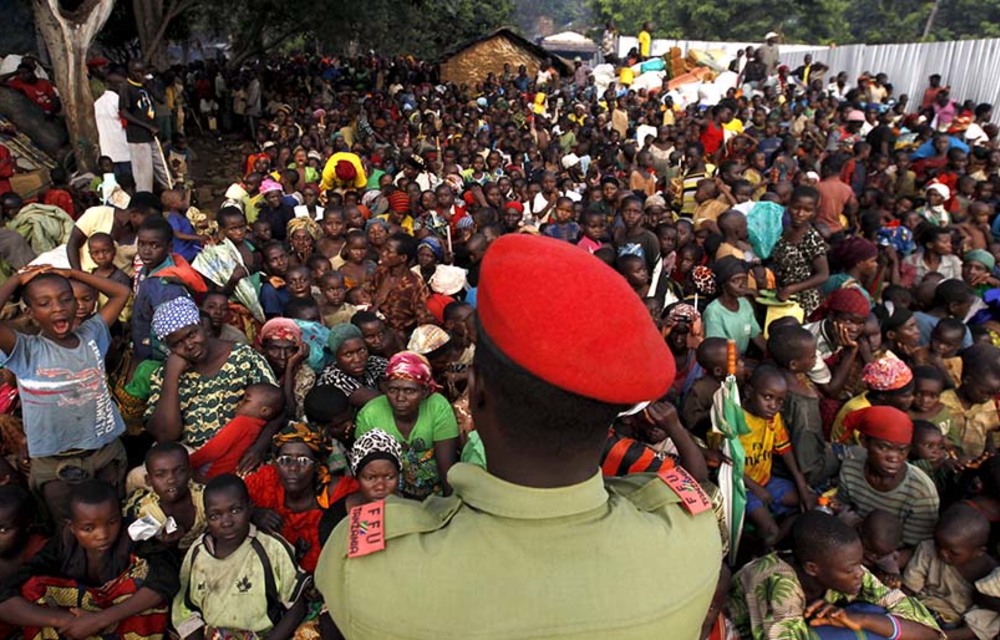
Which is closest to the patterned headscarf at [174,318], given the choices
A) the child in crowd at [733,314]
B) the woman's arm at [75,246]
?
the woman's arm at [75,246]

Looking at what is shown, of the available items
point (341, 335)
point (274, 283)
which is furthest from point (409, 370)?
point (274, 283)

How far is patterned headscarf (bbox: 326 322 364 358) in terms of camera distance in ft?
12.1

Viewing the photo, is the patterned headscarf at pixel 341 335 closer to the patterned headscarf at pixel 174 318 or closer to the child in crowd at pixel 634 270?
the patterned headscarf at pixel 174 318

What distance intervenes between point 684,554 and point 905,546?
2.49 meters

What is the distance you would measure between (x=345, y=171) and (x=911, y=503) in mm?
6363

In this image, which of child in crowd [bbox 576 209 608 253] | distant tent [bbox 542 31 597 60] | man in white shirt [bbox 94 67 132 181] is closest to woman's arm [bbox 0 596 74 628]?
child in crowd [bbox 576 209 608 253]

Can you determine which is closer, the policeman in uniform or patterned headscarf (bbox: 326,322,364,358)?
the policeman in uniform

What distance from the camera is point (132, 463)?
343cm

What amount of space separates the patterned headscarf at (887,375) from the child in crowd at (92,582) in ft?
11.4

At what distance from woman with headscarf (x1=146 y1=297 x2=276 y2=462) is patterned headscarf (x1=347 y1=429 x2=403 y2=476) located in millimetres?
618

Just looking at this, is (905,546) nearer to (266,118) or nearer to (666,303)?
(666,303)

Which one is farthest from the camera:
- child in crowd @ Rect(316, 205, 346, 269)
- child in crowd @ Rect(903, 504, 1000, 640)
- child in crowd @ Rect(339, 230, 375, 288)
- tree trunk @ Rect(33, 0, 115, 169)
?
tree trunk @ Rect(33, 0, 115, 169)

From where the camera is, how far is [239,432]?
3.10 metres

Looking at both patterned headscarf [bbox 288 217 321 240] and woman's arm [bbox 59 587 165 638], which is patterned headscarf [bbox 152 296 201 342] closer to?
woman's arm [bbox 59 587 165 638]
